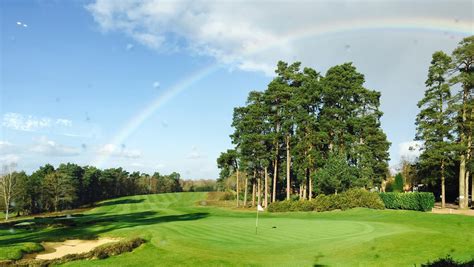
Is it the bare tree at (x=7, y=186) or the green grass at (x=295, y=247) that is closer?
the green grass at (x=295, y=247)

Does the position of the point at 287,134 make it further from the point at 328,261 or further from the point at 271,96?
the point at 328,261

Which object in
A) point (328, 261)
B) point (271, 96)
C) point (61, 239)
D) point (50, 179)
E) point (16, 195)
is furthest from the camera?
point (50, 179)

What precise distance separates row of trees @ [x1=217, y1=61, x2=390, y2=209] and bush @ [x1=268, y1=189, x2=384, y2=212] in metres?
4.71

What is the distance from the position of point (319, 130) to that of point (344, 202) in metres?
15.7

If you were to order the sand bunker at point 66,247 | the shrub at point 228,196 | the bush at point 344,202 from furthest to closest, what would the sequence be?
the shrub at point 228,196 → the bush at point 344,202 → the sand bunker at point 66,247

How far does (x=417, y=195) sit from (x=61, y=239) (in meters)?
35.4

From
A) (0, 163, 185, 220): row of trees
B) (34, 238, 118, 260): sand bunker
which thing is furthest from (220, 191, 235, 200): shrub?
(34, 238, 118, 260): sand bunker

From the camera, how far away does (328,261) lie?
55.5ft

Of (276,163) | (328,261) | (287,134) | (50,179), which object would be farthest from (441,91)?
(50,179)

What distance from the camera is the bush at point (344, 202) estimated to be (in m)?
46.5

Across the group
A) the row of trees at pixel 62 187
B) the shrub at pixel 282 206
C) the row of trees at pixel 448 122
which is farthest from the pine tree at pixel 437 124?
the row of trees at pixel 62 187

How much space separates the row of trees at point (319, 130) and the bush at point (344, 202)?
4.71m

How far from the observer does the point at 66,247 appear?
25.9m

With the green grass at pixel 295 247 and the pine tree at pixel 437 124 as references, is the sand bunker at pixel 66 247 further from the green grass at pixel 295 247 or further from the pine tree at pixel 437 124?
the pine tree at pixel 437 124
